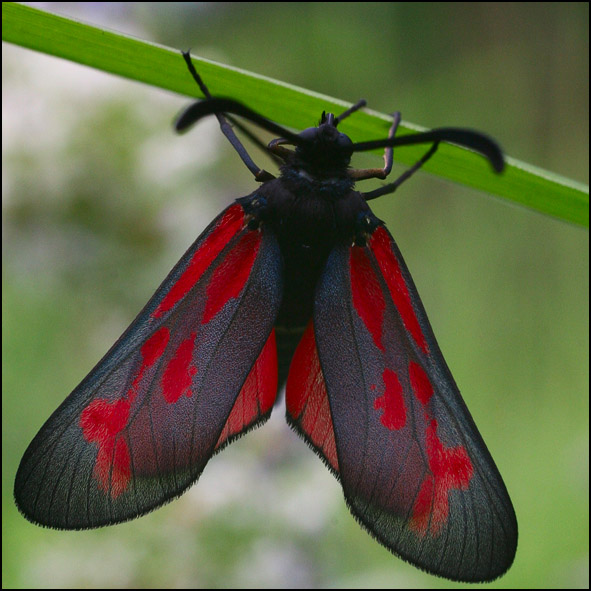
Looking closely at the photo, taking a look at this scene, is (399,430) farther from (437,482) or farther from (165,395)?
(165,395)

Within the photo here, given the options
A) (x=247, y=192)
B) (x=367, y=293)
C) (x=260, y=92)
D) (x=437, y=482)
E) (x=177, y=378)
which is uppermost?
(x=247, y=192)

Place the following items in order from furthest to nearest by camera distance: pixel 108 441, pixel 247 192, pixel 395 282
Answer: pixel 247 192, pixel 395 282, pixel 108 441

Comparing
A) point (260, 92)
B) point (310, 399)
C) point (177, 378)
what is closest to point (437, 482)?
point (310, 399)

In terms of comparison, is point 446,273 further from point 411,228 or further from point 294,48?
point 294,48

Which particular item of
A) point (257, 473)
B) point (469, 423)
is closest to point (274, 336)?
point (469, 423)

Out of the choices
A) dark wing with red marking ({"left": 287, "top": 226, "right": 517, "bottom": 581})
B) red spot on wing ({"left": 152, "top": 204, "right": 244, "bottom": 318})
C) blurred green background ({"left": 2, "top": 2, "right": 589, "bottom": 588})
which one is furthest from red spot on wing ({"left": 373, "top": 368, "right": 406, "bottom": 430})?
blurred green background ({"left": 2, "top": 2, "right": 589, "bottom": 588})

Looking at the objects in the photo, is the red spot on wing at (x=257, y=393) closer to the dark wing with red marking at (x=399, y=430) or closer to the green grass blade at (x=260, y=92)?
the dark wing with red marking at (x=399, y=430)

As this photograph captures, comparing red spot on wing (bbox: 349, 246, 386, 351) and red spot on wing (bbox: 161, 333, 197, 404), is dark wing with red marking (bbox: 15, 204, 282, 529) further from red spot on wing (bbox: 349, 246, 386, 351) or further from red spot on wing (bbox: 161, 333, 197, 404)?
red spot on wing (bbox: 349, 246, 386, 351)
